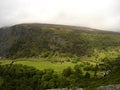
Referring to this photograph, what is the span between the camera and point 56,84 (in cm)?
15638

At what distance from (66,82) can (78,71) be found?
33.4 meters

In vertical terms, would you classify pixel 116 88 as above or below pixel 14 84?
above

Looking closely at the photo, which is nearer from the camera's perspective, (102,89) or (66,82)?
(102,89)

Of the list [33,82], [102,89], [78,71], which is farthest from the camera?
[78,71]

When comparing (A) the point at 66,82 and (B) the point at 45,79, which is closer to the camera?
(A) the point at 66,82

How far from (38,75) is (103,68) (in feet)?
167

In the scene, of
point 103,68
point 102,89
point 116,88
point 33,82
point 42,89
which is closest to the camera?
point 116,88

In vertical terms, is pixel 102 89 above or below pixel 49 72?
above

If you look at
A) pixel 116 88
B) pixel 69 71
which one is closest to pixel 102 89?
pixel 116 88

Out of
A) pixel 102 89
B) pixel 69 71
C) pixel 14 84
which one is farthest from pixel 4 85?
pixel 102 89

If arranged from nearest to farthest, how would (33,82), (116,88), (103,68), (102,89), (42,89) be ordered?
(116,88)
(102,89)
(42,89)
(33,82)
(103,68)

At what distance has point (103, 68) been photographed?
19900 cm

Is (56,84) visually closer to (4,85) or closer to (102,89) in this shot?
(4,85)

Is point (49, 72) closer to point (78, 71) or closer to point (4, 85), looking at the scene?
point (78, 71)
